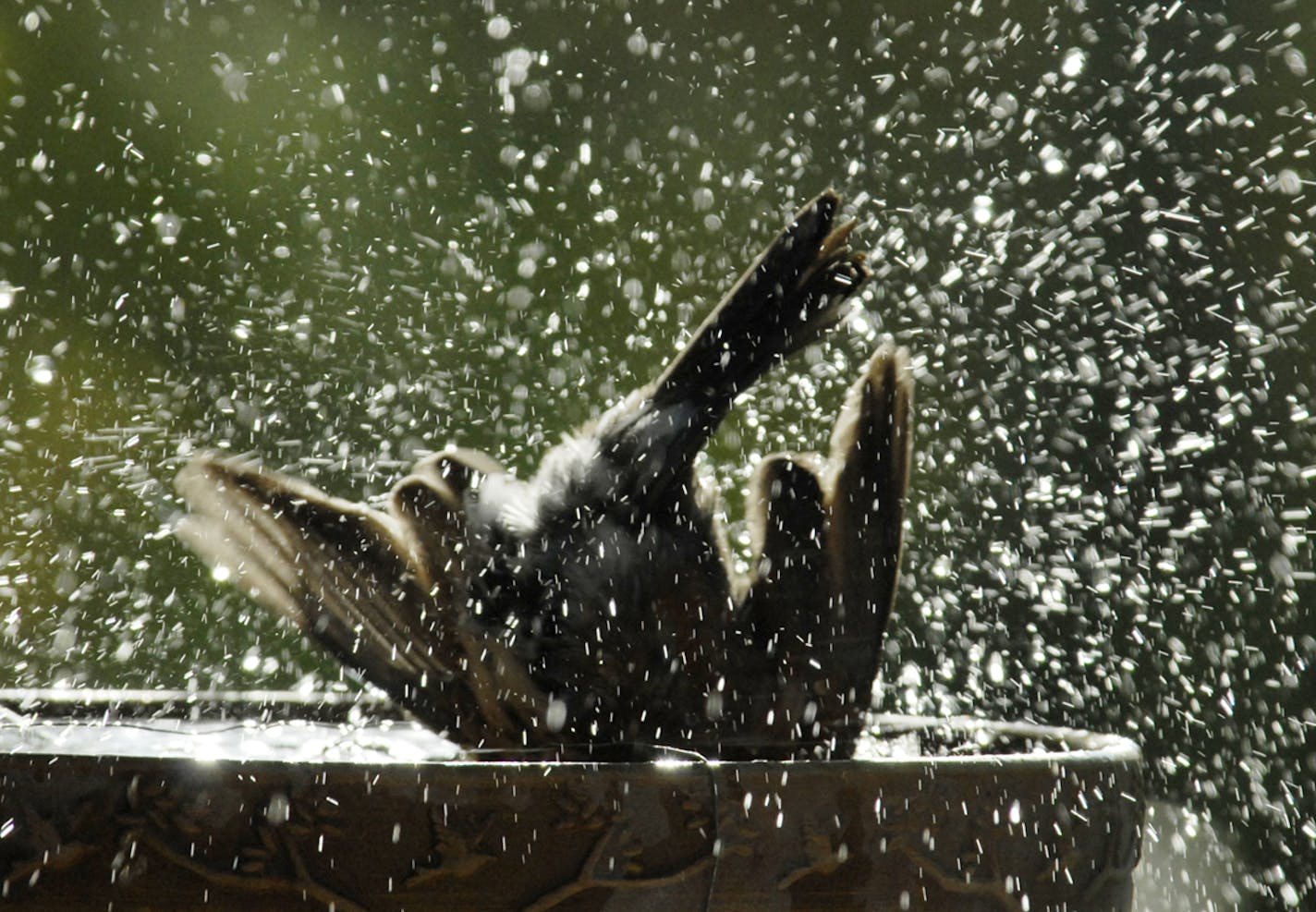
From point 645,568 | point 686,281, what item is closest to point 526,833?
point 645,568

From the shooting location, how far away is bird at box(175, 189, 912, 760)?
0.44m

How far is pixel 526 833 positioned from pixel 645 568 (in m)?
0.19

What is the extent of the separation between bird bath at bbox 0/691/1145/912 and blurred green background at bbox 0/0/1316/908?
77 cm

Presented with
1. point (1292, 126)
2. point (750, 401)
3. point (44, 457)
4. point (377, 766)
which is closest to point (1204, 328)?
point (1292, 126)

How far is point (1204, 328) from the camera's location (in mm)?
1019

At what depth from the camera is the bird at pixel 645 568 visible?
44 centimetres

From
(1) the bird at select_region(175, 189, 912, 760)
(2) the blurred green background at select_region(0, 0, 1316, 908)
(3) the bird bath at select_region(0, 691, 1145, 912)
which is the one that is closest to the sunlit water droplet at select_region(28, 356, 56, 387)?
(2) the blurred green background at select_region(0, 0, 1316, 908)

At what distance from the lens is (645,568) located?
1.51 ft

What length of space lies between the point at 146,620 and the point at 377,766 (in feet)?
3.09

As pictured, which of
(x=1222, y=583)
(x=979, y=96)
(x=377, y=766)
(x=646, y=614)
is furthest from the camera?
(x=979, y=96)

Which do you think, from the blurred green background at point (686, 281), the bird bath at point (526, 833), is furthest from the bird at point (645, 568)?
the blurred green background at point (686, 281)

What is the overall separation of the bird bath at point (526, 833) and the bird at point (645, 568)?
13cm

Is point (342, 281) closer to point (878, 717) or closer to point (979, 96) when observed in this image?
→ point (979, 96)

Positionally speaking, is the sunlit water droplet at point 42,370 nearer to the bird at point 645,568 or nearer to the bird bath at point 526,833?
the bird at point 645,568
